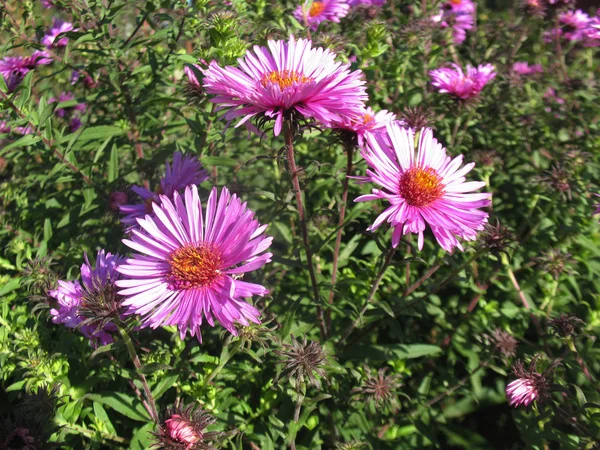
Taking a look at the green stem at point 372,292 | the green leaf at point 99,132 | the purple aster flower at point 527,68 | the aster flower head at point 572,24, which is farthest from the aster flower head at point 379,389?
the aster flower head at point 572,24

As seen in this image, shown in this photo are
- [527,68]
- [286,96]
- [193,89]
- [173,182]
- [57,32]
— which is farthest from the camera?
[527,68]

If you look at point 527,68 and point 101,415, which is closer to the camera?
point 101,415

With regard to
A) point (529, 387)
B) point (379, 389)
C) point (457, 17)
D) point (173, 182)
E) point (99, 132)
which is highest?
point (457, 17)

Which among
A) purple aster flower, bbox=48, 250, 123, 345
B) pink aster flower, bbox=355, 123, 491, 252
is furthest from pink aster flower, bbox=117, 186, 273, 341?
pink aster flower, bbox=355, 123, 491, 252

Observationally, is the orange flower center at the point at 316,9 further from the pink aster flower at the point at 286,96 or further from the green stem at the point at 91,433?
the green stem at the point at 91,433

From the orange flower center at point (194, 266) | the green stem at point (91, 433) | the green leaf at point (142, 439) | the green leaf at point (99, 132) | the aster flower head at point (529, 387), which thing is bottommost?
the aster flower head at point (529, 387)

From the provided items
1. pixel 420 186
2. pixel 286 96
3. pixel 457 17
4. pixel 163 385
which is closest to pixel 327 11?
pixel 457 17

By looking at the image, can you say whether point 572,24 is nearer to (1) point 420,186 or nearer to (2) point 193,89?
(1) point 420,186
